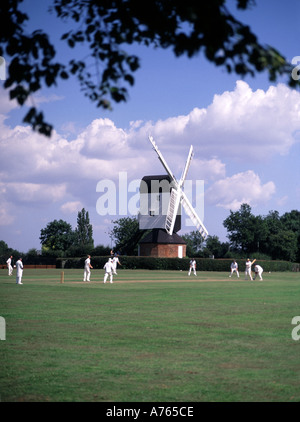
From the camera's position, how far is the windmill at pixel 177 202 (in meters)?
78.8

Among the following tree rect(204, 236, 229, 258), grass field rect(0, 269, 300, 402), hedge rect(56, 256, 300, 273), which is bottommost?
grass field rect(0, 269, 300, 402)

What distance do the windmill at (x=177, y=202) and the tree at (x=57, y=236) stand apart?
229 ft

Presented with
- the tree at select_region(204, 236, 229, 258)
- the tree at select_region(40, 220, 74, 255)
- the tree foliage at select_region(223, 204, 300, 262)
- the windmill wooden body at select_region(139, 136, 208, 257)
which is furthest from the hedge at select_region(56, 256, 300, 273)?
the tree at select_region(40, 220, 74, 255)

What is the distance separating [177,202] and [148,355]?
67254 millimetres

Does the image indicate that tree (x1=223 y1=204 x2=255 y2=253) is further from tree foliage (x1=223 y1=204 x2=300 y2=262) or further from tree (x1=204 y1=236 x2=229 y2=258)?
tree (x1=204 y1=236 x2=229 y2=258)

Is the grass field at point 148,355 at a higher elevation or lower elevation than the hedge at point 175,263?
lower

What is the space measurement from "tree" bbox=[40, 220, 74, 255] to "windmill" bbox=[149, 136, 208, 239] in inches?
2753

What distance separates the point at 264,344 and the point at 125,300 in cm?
1256

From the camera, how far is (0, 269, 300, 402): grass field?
888 centimetres

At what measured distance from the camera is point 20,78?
6586 mm

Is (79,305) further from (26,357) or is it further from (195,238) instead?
(195,238)

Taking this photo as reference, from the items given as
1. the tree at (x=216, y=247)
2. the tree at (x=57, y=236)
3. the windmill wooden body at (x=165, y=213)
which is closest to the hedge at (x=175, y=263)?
the windmill wooden body at (x=165, y=213)

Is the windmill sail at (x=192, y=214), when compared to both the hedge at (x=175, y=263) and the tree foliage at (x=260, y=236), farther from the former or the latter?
the tree foliage at (x=260, y=236)
